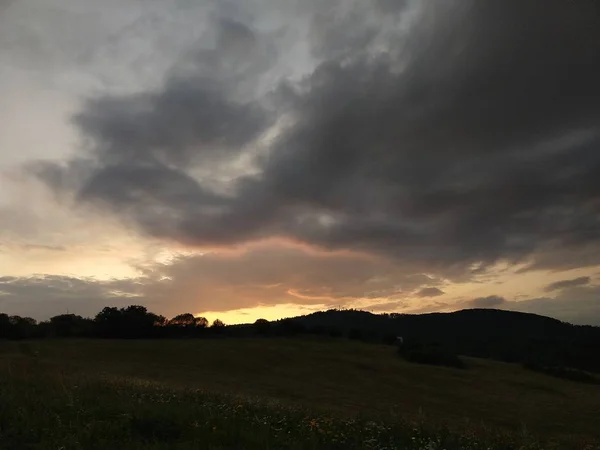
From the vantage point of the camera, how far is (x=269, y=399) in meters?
16.3

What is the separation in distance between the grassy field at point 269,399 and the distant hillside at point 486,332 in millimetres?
30255

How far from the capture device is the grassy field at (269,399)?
846cm

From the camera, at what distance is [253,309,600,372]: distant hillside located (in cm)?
12912

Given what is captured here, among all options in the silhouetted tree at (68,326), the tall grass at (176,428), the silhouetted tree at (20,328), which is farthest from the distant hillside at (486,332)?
the tall grass at (176,428)

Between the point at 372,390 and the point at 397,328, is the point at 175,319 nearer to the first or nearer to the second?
the point at 372,390

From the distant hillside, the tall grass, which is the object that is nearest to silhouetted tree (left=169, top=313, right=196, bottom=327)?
the distant hillside

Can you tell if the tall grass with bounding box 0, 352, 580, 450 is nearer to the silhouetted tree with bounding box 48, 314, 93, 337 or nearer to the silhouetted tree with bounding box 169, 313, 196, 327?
the silhouetted tree with bounding box 48, 314, 93, 337

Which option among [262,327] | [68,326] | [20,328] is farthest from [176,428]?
[262,327]

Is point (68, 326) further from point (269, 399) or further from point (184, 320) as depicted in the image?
point (269, 399)

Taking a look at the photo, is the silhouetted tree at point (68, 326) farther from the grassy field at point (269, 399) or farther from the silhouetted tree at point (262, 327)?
the silhouetted tree at point (262, 327)

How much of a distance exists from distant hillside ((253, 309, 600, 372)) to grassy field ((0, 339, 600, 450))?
30255 mm

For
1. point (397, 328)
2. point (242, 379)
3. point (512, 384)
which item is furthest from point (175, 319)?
point (397, 328)

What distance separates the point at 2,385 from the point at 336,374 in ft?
204

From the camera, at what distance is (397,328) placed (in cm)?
16888
